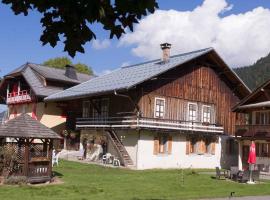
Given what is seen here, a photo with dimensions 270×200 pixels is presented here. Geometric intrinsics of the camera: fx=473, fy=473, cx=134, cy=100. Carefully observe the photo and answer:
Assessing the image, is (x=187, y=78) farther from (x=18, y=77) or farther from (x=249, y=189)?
(x=18, y=77)

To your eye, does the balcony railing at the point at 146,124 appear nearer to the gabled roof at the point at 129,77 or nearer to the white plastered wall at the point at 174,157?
the white plastered wall at the point at 174,157

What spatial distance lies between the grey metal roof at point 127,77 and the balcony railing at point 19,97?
16.4 ft

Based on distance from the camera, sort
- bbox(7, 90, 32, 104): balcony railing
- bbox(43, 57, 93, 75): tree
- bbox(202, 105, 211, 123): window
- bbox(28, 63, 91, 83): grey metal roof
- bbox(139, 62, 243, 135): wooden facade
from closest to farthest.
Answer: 1. bbox(139, 62, 243, 135): wooden facade
2. bbox(202, 105, 211, 123): window
3. bbox(28, 63, 91, 83): grey metal roof
4. bbox(7, 90, 32, 104): balcony railing
5. bbox(43, 57, 93, 75): tree

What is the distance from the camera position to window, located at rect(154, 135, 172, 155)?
104ft

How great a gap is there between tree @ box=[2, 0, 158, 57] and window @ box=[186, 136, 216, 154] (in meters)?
A: 29.0

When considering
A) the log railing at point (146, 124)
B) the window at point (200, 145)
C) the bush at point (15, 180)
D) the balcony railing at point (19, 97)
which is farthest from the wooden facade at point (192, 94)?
the balcony railing at point (19, 97)

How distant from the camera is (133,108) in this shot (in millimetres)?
31844

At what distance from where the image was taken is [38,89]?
4206 cm

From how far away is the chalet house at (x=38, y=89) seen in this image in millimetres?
42281

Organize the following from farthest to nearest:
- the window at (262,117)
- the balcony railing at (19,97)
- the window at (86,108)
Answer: the balcony railing at (19,97) → the window at (86,108) → the window at (262,117)

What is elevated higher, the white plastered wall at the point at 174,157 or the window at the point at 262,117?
the window at the point at 262,117

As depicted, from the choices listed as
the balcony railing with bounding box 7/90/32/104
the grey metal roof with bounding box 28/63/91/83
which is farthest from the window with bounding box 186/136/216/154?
the balcony railing with bounding box 7/90/32/104

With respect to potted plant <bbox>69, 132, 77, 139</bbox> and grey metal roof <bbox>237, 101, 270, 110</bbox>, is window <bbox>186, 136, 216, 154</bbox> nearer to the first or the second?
grey metal roof <bbox>237, 101, 270, 110</bbox>

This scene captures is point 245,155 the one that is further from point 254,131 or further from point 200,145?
point 200,145
